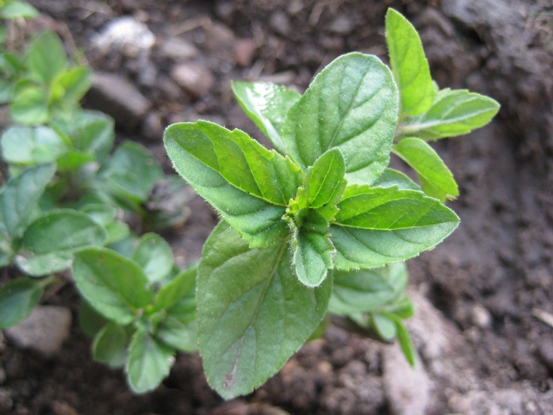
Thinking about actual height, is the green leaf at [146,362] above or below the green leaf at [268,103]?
below

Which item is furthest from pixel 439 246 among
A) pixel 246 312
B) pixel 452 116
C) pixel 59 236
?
pixel 59 236

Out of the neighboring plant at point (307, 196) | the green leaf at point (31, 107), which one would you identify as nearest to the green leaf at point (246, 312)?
the neighboring plant at point (307, 196)

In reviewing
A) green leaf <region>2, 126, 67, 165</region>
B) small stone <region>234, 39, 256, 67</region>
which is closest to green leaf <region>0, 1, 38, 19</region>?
green leaf <region>2, 126, 67, 165</region>

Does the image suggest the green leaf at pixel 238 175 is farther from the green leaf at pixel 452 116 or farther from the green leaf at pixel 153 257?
the green leaf at pixel 153 257

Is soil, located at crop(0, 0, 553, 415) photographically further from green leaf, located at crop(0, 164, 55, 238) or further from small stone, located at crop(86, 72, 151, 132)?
green leaf, located at crop(0, 164, 55, 238)

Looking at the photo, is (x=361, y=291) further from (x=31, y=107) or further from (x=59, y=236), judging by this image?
(x=31, y=107)

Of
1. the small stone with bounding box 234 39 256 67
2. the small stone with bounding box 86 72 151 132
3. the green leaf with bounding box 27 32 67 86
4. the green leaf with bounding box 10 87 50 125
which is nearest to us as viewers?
the green leaf with bounding box 10 87 50 125
